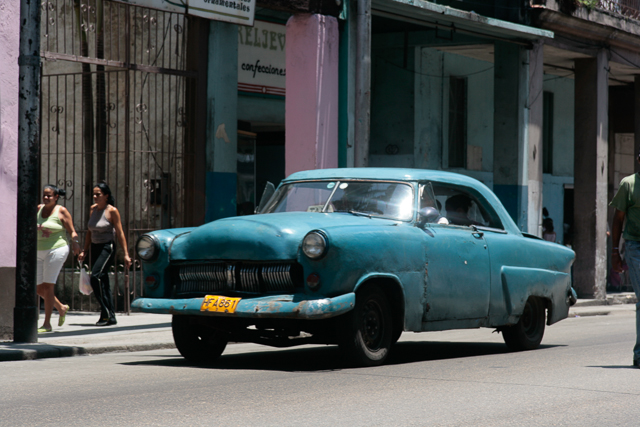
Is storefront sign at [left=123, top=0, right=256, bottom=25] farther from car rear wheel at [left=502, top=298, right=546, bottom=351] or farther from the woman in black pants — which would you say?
car rear wheel at [left=502, top=298, right=546, bottom=351]

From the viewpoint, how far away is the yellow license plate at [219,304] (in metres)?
7.52

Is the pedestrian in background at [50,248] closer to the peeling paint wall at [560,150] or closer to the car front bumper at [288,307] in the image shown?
the car front bumper at [288,307]

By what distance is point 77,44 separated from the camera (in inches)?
603

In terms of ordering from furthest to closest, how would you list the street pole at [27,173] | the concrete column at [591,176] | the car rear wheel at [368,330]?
the concrete column at [591,176] < the street pole at [27,173] < the car rear wheel at [368,330]

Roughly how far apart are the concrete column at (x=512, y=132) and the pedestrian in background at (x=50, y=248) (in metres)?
10.1

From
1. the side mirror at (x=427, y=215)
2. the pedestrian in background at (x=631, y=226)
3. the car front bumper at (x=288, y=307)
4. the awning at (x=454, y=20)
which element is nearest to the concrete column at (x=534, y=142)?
the awning at (x=454, y=20)

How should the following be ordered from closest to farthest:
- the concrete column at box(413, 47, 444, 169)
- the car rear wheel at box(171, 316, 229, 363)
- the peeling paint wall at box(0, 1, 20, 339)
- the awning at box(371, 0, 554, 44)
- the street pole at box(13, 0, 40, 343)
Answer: the car rear wheel at box(171, 316, 229, 363) < the street pole at box(13, 0, 40, 343) < the peeling paint wall at box(0, 1, 20, 339) < the awning at box(371, 0, 554, 44) < the concrete column at box(413, 47, 444, 169)

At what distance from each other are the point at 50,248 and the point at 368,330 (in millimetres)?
5244

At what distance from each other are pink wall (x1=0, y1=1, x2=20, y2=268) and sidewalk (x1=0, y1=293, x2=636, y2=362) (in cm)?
Answer: 116

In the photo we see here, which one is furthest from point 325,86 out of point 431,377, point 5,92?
point 431,377

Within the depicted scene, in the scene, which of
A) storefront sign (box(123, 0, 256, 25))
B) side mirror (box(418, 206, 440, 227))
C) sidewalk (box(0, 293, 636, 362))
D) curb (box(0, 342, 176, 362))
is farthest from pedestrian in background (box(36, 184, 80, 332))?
side mirror (box(418, 206, 440, 227))

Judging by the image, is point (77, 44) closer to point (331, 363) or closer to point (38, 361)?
point (38, 361)

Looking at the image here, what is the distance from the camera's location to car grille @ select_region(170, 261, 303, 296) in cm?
760

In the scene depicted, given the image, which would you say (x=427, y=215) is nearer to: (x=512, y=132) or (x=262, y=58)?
(x=262, y=58)
